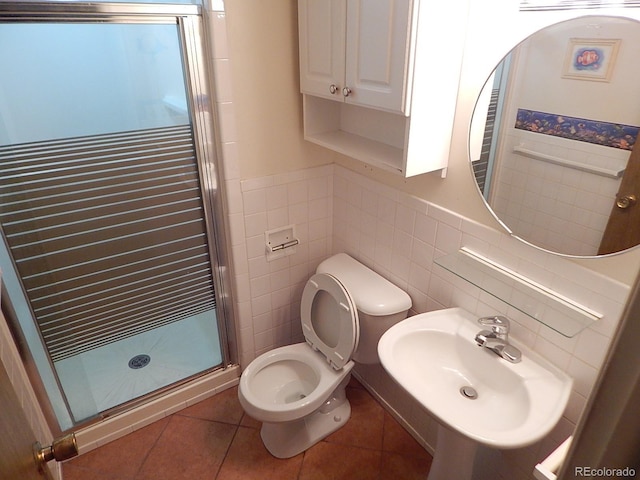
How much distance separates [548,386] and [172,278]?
1.52 meters

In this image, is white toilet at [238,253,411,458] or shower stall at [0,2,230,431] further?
white toilet at [238,253,411,458]

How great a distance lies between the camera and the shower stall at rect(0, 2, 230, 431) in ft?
4.61

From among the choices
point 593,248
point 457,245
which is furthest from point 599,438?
point 457,245

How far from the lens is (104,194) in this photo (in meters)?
1.62

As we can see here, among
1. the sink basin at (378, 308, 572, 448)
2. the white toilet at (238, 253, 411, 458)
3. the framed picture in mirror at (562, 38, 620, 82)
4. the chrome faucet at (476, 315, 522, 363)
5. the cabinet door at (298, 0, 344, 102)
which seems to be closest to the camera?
the framed picture in mirror at (562, 38, 620, 82)

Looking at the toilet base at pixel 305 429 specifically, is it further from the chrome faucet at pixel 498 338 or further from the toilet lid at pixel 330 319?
the chrome faucet at pixel 498 338

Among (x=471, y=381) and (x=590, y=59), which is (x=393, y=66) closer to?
(x=590, y=59)

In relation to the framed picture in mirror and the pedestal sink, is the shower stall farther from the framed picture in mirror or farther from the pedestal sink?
the framed picture in mirror

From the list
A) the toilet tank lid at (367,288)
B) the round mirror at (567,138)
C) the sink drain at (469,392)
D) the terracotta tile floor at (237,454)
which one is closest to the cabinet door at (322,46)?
the round mirror at (567,138)

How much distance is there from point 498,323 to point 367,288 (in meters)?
0.58

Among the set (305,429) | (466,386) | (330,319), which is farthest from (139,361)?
(466,386)

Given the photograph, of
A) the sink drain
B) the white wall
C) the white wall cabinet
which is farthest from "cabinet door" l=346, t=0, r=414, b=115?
the sink drain

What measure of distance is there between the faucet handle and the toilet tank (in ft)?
1.30

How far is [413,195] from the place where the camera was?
1663mm
